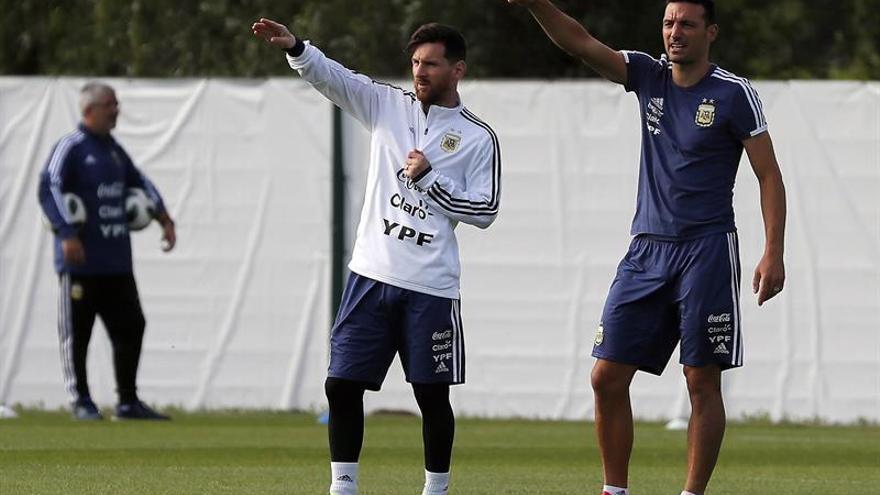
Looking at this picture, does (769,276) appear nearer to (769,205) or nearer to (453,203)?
(769,205)

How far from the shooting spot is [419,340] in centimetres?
791

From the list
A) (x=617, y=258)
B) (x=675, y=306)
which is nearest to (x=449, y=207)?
(x=675, y=306)

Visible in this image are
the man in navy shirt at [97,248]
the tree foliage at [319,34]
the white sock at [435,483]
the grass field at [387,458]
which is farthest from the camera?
the tree foliage at [319,34]

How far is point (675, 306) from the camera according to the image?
8.18 m

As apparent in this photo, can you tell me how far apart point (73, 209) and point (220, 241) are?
A: 1.76m

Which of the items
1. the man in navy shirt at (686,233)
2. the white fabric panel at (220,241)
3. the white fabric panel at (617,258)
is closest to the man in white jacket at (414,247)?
the man in navy shirt at (686,233)

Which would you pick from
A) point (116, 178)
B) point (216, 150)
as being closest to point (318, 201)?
point (216, 150)

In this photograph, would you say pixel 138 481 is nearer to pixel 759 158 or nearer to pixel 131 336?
pixel 759 158

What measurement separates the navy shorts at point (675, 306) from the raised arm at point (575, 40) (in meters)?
0.70

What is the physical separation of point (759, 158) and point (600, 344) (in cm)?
97

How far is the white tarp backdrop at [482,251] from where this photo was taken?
1443cm

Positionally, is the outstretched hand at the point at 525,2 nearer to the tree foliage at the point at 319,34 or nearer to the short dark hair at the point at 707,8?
the short dark hair at the point at 707,8

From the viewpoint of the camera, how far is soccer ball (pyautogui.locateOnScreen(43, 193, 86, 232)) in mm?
13781

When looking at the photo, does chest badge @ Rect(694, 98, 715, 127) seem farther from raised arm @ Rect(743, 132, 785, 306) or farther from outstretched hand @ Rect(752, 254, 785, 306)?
outstretched hand @ Rect(752, 254, 785, 306)
